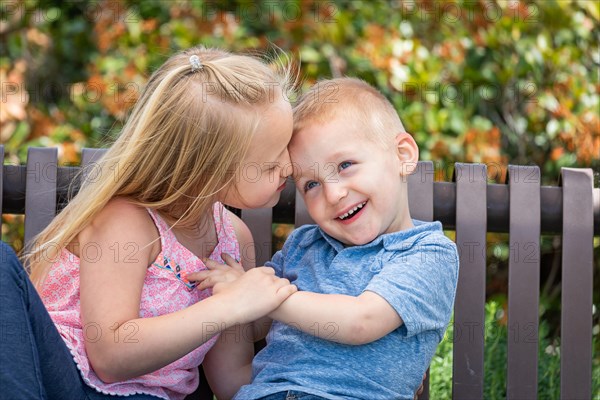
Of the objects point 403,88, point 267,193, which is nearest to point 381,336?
point 267,193

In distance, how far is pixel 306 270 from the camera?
2.55 metres

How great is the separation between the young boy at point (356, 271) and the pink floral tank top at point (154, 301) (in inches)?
8.3

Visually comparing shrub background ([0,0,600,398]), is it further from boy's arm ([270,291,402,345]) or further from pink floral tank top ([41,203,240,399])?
boy's arm ([270,291,402,345])

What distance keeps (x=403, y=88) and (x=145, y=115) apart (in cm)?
223

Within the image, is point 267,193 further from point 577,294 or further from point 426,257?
point 577,294

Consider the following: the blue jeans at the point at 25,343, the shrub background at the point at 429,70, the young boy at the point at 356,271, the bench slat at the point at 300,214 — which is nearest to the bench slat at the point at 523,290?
the young boy at the point at 356,271

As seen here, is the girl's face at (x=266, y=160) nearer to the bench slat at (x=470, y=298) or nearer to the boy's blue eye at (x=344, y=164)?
the boy's blue eye at (x=344, y=164)

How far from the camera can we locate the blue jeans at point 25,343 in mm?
1998

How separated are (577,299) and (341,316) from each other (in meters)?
0.88

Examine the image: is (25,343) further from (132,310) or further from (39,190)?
(39,190)

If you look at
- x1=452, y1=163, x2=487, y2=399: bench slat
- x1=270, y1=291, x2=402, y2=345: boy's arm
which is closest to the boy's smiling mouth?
x1=270, y1=291, x2=402, y2=345: boy's arm

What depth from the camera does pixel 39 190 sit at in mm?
2707

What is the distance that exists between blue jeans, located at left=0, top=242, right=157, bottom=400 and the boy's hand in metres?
0.39

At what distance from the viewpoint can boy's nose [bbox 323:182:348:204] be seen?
2383mm
